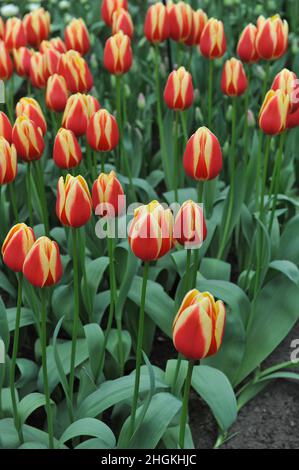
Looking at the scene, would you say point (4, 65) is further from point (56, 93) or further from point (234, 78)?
point (234, 78)

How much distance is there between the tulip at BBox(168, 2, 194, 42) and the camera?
2.41 metres

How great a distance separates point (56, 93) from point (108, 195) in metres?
0.55

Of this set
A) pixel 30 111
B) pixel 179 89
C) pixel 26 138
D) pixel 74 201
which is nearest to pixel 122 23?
pixel 179 89

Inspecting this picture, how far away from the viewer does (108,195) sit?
5.51ft

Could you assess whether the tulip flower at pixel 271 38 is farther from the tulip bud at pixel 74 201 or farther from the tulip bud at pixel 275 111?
the tulip bud at pixel 74 201

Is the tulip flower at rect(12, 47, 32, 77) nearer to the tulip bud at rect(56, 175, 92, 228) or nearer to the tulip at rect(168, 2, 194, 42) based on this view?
the tulip at rect(168, 2, 194, 42)

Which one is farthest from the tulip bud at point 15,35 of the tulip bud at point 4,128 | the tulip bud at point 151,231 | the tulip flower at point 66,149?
the tulip bud at point 151,231

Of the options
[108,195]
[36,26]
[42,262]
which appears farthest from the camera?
[36,26]

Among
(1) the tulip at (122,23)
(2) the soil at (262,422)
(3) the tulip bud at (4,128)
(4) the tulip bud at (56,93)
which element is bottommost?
(2) the soil at (262,422)

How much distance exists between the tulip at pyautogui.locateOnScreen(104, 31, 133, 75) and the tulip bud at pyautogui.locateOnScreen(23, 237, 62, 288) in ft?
3.00

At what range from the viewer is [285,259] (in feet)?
7.73

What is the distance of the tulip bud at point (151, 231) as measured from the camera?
4.61ft

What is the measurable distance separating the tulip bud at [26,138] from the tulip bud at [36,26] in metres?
0.86

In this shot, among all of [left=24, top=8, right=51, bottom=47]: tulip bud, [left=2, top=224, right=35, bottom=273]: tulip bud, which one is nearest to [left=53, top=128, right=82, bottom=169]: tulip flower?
[left=2, top=224, right=35, bottom=273]: tulip bud
